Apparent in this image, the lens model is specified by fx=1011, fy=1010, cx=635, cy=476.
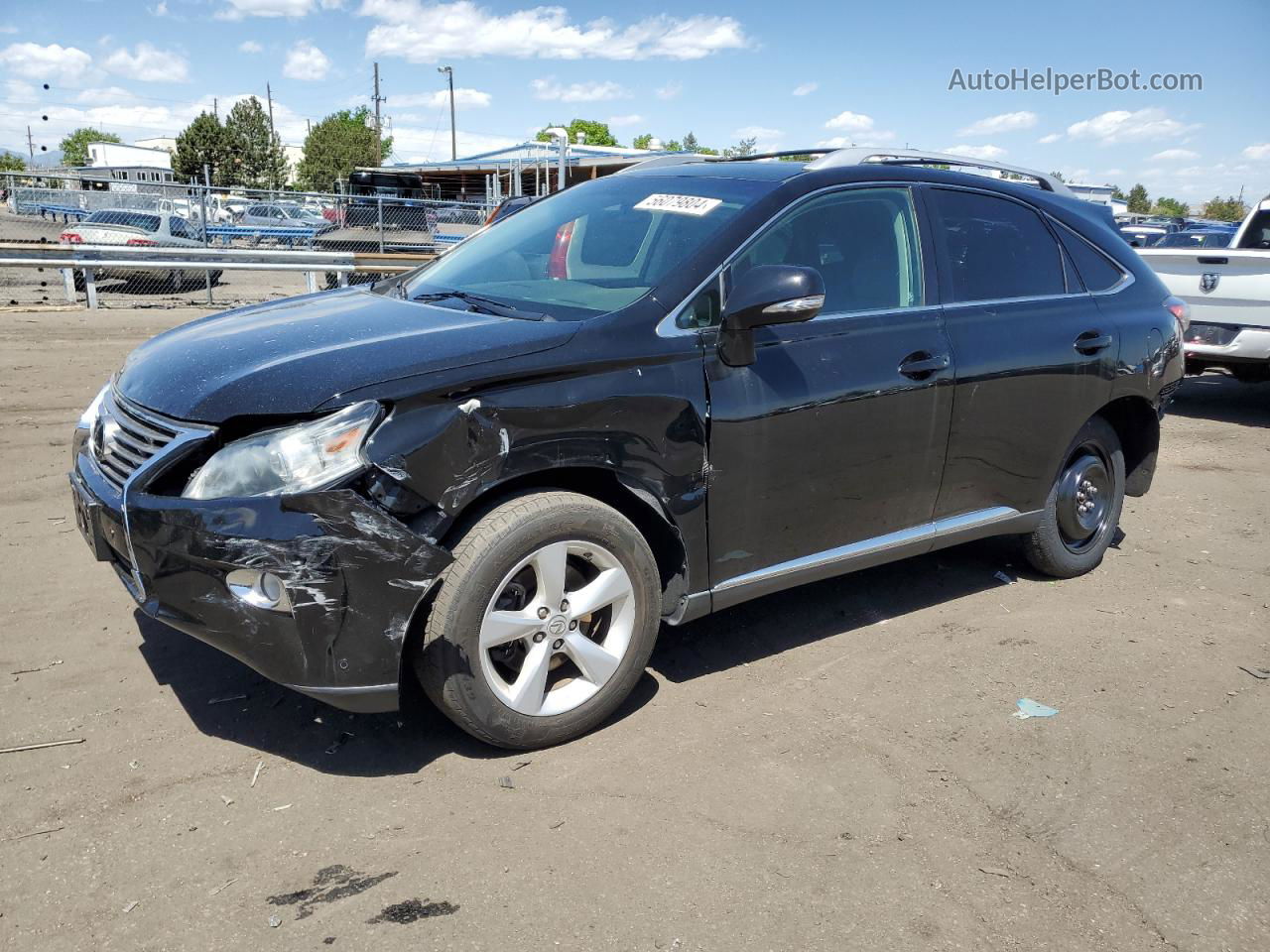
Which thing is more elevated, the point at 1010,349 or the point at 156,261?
the point at 156,261

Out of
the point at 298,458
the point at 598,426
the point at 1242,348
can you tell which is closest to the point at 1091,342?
the point at 598,426

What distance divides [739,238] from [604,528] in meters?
1.18

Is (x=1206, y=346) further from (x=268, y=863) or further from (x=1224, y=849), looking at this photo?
(x=268, y=863)

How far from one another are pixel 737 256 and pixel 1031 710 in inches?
78.1

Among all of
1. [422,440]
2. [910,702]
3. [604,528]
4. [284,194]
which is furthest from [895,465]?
[284,194]

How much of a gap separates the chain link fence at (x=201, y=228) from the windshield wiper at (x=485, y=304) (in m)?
13.7

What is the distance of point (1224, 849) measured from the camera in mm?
2912

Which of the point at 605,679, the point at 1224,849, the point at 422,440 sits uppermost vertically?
the point at 422,440

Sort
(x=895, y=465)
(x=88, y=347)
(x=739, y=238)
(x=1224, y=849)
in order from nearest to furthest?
(x=1224, y=849), (x=739, y=238), (x=895, y=465), (x=88, y=347)

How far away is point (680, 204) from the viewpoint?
154 inches

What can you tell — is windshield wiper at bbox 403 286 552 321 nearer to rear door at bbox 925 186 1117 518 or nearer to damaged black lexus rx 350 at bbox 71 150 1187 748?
damaged black lexus rx 350 at bbox 71 150 1187 748

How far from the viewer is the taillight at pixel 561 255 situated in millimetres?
3908

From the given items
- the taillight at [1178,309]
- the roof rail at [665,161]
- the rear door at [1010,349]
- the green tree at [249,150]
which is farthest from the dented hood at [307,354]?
the green tree at [249,150]

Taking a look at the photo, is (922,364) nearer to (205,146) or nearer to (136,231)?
(136,231)
